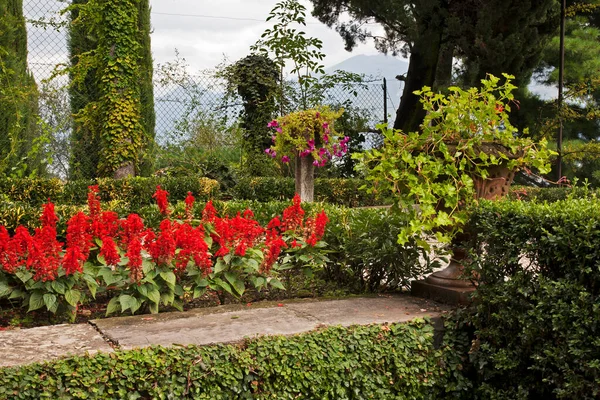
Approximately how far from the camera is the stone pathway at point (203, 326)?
8.59 feet

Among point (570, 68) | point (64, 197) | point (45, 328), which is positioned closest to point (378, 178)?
point (45, 328)

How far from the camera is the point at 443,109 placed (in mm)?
3691

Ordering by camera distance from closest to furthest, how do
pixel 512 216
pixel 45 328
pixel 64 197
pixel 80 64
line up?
pixel 45 328
pixel 512 216
pixel 64 197
pixel 80 64

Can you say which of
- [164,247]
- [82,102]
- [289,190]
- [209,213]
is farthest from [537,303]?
[82,102]

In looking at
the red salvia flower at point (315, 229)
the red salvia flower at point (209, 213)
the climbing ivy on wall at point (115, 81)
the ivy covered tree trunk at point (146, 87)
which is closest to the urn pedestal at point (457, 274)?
the red salvia flower at point (315, 229)

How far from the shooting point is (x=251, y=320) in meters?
3.05

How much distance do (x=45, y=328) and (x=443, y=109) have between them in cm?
233

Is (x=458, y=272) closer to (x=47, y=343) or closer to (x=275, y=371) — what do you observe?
(x=275, y=371)

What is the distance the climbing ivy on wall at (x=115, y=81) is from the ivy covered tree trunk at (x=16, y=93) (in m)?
0.75

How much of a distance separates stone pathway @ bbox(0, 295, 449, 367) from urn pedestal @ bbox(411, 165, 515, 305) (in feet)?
0.29

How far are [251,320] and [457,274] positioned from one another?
1.27 meters

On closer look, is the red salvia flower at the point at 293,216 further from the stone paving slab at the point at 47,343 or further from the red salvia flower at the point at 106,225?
the stone paving slab at the point at 47,343

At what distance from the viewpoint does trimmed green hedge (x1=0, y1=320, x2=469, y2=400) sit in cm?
240

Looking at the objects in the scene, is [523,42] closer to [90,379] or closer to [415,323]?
[415,323]
